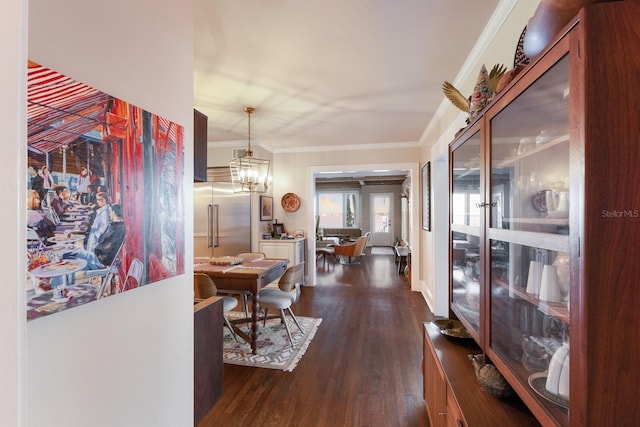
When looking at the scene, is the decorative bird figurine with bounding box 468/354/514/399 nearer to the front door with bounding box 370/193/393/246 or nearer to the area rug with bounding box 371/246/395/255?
the area rug with bounding box 371/246/395/255

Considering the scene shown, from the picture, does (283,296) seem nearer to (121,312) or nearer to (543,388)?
(121,312)

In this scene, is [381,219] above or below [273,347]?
above

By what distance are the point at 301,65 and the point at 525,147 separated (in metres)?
1.92

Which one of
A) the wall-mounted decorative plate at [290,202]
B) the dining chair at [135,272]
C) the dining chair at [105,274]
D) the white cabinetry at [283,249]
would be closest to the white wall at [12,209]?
the dining chair at [105,274]

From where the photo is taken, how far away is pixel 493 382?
3.85 ft

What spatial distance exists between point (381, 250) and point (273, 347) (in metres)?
8.08

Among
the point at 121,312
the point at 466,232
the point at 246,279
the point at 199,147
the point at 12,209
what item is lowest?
the point at 246,279

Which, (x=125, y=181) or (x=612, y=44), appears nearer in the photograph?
(x=612, y=44)

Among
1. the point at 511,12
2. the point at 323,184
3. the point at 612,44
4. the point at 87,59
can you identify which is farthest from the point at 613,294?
the point at 323,184

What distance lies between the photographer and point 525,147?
1.06m

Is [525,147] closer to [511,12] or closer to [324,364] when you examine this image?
[511,12]

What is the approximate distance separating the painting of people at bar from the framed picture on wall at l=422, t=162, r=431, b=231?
378 cm

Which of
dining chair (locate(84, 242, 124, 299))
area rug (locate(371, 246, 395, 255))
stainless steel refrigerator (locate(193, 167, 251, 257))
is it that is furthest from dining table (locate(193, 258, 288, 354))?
area rug (locate(371, 246, 395, 255))

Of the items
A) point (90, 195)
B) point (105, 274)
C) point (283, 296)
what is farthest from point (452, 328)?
point (90, 195)
